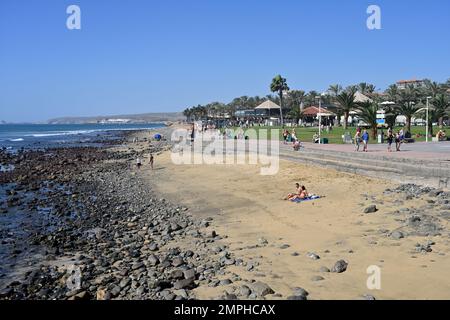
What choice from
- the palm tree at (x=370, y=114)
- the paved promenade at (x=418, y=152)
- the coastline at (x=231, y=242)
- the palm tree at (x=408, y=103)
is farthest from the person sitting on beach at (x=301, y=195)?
the palm tree at (x=408, y=103)

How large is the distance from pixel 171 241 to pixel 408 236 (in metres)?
5.74

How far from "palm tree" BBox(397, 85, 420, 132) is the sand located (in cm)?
1640

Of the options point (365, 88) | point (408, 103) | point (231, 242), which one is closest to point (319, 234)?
point (231, 242)

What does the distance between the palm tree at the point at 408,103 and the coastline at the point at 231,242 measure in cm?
1698

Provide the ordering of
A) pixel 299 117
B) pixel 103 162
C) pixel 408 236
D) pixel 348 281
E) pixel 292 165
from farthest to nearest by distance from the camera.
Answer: pixel 299 117, pixel 103 162, pixel 292 165, pixel 408 236, pixel 348 281

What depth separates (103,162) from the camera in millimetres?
34688

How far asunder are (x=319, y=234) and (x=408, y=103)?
27909mm

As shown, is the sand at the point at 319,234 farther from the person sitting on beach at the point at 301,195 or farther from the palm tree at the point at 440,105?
the palm tree at the point at 440,105

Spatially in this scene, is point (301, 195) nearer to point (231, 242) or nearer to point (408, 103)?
point (231, 242)

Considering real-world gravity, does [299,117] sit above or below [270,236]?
above

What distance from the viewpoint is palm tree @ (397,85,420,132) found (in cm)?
3322

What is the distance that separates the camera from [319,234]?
10.7 meters

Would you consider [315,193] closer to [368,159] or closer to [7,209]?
[368,159]
